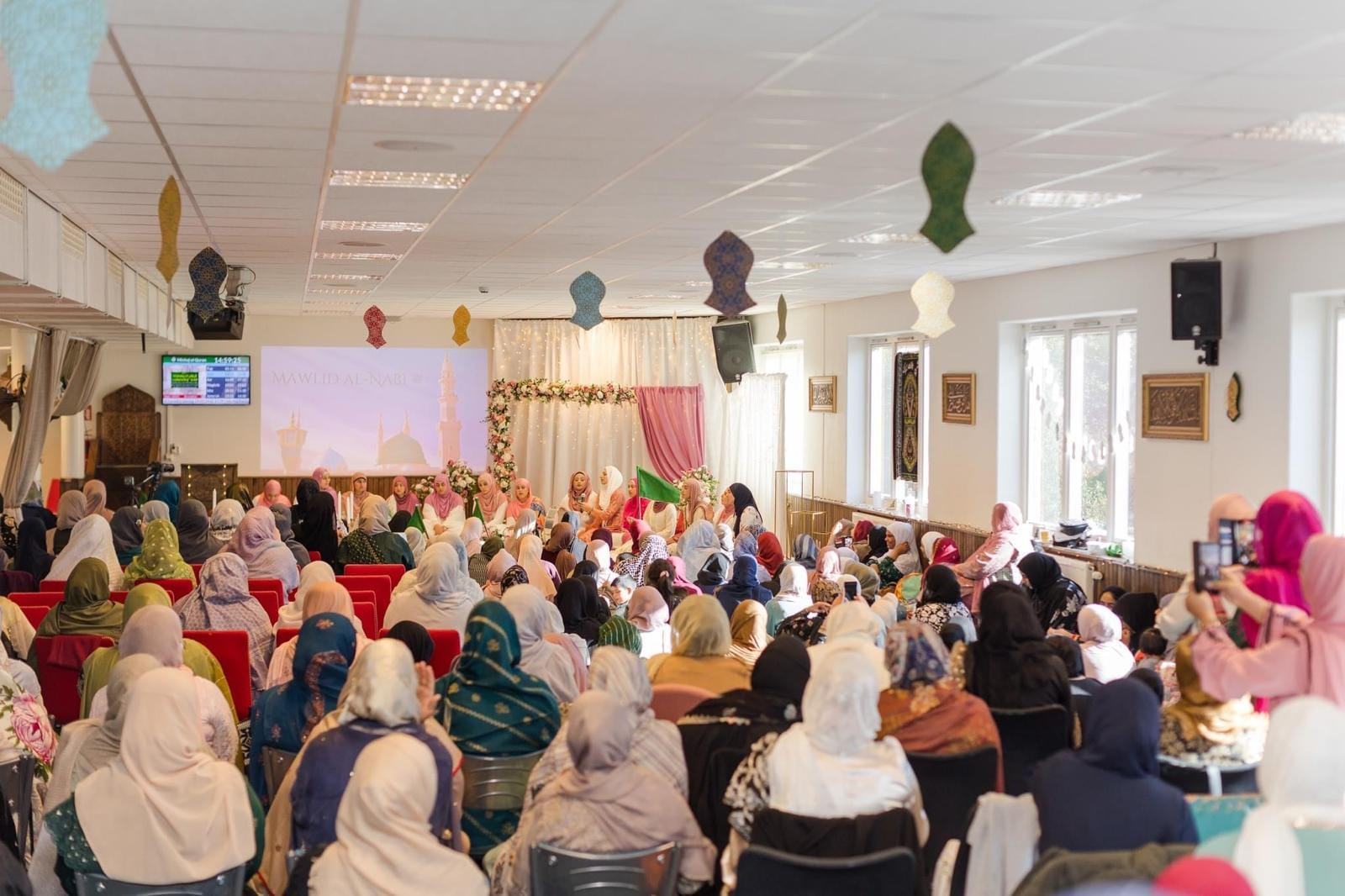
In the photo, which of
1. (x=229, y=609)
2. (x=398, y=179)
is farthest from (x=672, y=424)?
(x=229, y=609)

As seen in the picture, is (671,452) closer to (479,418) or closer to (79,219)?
(479,418)

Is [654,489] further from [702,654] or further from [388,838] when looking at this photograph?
[388,838]

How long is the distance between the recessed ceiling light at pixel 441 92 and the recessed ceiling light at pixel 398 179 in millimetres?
1654

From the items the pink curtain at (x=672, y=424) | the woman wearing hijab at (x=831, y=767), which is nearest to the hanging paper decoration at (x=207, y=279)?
Result: the woman wearing hijab at (x=831, y=767)

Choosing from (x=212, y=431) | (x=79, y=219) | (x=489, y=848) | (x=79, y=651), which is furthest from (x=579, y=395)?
(x=489, y=848)

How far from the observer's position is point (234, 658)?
5984 mm

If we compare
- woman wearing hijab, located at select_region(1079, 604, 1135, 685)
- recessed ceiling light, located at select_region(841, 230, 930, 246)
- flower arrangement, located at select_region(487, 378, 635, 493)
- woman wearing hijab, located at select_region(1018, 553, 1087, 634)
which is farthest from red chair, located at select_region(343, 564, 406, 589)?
flower arrangement, located at select_region(487, 378, 635, 493)

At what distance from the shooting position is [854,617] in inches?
216

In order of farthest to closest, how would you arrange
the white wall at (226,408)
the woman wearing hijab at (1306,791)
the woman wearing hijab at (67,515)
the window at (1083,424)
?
the white wall at (226,408), the window at (1083,424), the woman wearing hijab at (67,515), the woman wearing hijab at (1306,791)

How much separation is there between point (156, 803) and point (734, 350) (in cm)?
1098

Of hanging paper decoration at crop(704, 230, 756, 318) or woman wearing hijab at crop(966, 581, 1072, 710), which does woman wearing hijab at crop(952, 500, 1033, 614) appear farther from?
woman wearing hijab at crop(966, 581, 1072, 710)

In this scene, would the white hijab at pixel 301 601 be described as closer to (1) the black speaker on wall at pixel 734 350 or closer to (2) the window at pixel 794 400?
(1) the black speaker on wall at pixel 734 350

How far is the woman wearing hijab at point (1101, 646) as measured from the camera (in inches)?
250

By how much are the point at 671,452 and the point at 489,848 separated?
14936 millimetres
